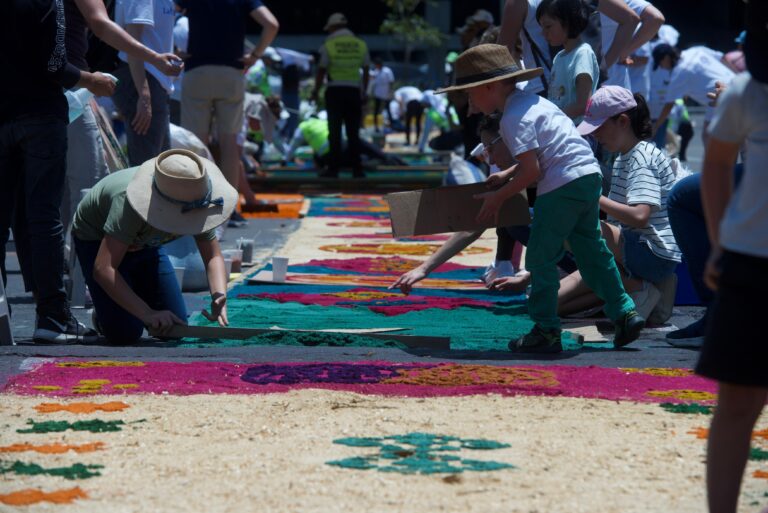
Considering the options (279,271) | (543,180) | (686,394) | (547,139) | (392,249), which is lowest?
(392,249)

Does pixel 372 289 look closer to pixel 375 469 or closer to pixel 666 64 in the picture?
pixel 375 469

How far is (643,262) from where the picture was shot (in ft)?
22.4

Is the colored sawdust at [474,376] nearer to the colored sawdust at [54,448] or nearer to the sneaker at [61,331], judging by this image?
the colored sawdust at [54,448]

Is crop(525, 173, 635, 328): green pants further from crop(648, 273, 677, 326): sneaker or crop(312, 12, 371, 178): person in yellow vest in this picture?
crop(312, 12, 371, 178): person in yellow vest

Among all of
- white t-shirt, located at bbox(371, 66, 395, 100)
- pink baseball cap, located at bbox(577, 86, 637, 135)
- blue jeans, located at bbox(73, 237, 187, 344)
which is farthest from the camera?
white t-shirt, located at bbox(371, 66, 395, 100)

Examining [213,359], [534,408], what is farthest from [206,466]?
[213,359]

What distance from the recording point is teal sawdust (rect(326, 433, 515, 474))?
12.8ft

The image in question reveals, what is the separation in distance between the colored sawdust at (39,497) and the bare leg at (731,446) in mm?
1623

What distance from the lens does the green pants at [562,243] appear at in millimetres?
5918

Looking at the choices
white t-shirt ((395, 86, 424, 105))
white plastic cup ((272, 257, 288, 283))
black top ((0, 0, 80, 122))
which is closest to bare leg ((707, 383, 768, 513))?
black top ((0, 0, 80, 122))

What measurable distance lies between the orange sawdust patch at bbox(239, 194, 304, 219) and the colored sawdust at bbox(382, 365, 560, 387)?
778 cm

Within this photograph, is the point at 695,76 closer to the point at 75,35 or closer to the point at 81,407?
the point at 75,35

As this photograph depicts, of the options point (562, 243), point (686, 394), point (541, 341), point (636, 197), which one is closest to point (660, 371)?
point (686, 394)

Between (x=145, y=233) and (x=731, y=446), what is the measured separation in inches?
132
